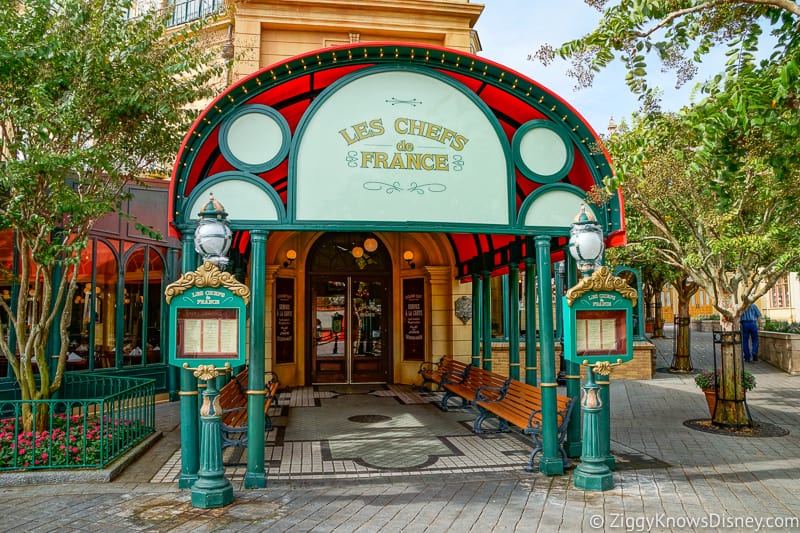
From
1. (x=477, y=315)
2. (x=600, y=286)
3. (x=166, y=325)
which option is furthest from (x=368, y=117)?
(x=166, y=325)

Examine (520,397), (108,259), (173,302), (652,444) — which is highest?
(108,259)

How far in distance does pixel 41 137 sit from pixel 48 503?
4.09 metres

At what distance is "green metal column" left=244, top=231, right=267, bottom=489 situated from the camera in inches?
242

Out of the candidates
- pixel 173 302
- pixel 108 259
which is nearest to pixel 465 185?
pixel 173 302

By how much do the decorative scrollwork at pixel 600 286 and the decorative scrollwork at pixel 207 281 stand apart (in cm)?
331

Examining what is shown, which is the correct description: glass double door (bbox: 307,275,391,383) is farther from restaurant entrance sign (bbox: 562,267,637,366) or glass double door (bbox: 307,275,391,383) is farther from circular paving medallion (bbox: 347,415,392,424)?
restaurant entrance sign (bbox: 562,267,637,366)

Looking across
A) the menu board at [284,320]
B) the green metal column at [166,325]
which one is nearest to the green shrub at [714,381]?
the menu board at [284,320]

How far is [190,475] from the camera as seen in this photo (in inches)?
240

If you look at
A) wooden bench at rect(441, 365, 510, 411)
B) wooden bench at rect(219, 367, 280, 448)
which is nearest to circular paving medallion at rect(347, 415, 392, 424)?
wooden bench at rect(441, 365, 510, 411)

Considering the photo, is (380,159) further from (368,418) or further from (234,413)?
(368,418)

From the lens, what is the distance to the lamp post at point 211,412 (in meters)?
5.57

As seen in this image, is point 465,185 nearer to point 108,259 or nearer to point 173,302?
point 173,302

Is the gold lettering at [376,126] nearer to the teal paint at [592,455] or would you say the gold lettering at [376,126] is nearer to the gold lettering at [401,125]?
the gold lettering at [401,125]

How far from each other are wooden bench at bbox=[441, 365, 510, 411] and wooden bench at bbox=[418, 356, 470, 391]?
0.28 feet
